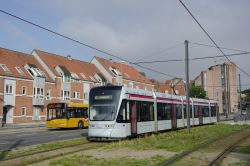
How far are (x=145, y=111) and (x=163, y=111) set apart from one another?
3.68 meters

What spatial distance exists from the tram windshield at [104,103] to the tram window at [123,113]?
0.98ft

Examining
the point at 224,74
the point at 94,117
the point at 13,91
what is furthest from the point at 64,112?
the point at 224,74

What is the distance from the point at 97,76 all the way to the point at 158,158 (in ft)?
191

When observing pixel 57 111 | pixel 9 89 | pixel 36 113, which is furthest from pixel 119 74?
pixel 57 111

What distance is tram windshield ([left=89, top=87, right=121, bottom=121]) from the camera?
19.1 meters

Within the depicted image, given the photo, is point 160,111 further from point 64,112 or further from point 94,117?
point 64,112

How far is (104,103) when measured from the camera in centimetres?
1934

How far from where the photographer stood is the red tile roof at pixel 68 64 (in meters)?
59.1

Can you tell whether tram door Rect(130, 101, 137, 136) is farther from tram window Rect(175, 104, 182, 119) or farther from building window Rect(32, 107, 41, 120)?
building window Rect(32, 107, 41, 120)

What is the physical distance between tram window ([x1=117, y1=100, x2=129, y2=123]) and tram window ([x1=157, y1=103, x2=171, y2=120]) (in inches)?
204

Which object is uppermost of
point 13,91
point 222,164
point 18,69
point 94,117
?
point 18,69

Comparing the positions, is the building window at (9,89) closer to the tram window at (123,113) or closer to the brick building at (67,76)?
the brick building at (67,76)

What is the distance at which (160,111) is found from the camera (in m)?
24.8

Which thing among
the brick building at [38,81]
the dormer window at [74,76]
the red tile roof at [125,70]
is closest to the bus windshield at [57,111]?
the brick building at [38,81]
